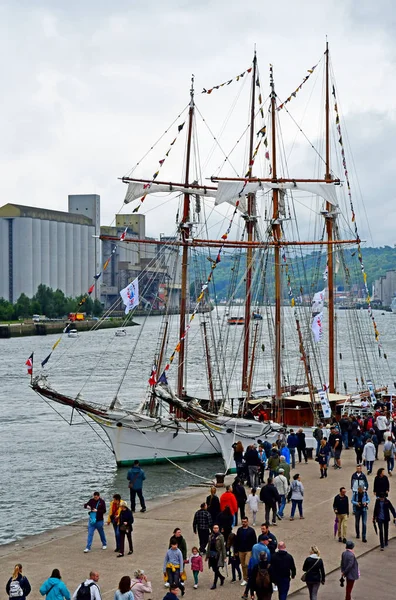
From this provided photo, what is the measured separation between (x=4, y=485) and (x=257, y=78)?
21629 millimetres

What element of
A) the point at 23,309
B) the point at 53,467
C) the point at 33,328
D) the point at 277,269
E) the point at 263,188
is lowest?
the point at 53,467

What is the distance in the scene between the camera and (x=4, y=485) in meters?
32.5

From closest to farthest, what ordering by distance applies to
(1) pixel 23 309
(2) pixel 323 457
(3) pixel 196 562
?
(3) pixel 196 562
(2) pixel 323 457
(1) pixel 23 309

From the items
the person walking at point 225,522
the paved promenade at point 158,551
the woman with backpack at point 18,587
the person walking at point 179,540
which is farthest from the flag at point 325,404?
the woman with backpack at point 18,587

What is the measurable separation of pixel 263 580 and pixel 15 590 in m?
3.59

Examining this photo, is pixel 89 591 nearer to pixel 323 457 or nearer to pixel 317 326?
pixel 323 457

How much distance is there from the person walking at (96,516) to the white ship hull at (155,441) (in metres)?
15.4

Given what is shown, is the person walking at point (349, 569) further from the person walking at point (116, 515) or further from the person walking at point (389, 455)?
the person walking at point (389, 455)

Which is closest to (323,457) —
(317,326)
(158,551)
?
(158,551)

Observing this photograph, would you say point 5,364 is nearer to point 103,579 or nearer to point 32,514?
point 32,514

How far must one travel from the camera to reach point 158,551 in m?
18.5

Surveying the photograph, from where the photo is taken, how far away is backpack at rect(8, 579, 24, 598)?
13.6 metres

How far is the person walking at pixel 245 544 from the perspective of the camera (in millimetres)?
15664

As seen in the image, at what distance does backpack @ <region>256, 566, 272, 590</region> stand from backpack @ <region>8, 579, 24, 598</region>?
343cm
